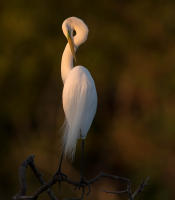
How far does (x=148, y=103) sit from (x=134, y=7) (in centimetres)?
122

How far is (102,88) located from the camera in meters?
5.77

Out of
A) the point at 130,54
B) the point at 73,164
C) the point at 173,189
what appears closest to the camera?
the point at 173,189

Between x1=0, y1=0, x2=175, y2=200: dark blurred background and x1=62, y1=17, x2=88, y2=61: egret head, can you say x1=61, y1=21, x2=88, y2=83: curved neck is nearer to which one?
x1=62, y1=17, x2=88, y2=61: egret head

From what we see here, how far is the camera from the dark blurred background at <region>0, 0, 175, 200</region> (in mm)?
5488

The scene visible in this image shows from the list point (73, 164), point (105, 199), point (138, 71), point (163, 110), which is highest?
point (138, 71)

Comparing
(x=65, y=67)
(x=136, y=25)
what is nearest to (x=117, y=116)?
(x=136, y=25)

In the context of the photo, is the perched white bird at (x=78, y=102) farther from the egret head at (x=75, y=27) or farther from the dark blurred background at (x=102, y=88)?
the dark blurred background at (x=102, y=88)

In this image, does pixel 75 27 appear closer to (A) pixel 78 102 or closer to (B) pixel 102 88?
(A) pixel 78 102

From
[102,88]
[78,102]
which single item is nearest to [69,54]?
[78,102]

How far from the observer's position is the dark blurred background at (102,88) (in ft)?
18.0

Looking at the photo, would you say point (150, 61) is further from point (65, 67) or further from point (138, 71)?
point (65, 67)

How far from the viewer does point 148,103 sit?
5648mm

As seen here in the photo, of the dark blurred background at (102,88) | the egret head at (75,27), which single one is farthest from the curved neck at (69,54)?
the dark blurred background at (102,88)

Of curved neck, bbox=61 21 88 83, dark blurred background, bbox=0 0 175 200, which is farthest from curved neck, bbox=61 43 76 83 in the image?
dark blurred background, bbox=0 0 175 200
